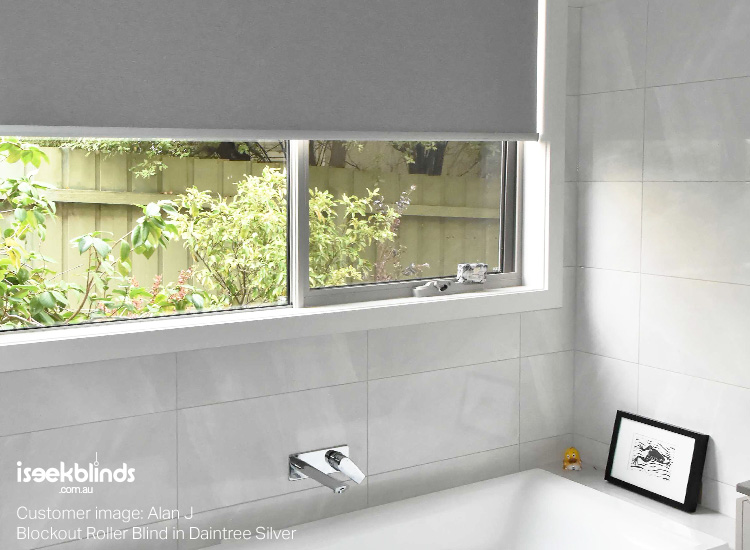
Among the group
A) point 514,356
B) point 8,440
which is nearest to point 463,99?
point 514,356

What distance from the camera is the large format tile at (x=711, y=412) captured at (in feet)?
8.13

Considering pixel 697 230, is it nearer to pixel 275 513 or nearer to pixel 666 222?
pixel 666 222

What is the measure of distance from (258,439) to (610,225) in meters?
1.42

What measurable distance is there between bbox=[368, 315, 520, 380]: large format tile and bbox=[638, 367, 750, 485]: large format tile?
0.49m

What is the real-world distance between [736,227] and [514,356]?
83 centimetres

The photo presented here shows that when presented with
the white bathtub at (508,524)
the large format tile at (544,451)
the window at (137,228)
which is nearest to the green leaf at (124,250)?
the window at (137,228)

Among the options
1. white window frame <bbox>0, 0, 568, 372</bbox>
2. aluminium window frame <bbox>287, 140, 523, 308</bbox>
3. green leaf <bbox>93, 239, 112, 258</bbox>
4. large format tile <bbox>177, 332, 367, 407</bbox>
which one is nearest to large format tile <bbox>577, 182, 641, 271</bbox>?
white window frame <bbox>0, 0, 568, 372</bbox>

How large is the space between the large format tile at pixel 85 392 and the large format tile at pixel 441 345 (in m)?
0.67

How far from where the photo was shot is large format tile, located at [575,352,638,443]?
9.27 feet

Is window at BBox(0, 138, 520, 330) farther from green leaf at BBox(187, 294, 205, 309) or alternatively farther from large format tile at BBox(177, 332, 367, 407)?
large format tile at BBox(177, 332, 367, 407)

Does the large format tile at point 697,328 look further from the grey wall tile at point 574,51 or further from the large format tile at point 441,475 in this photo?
the grey wall tile at point 574,51

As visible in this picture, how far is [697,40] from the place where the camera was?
2516 millimetres

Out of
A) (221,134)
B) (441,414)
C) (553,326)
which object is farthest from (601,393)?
(221,134)

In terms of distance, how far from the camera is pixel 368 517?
2430 mm
